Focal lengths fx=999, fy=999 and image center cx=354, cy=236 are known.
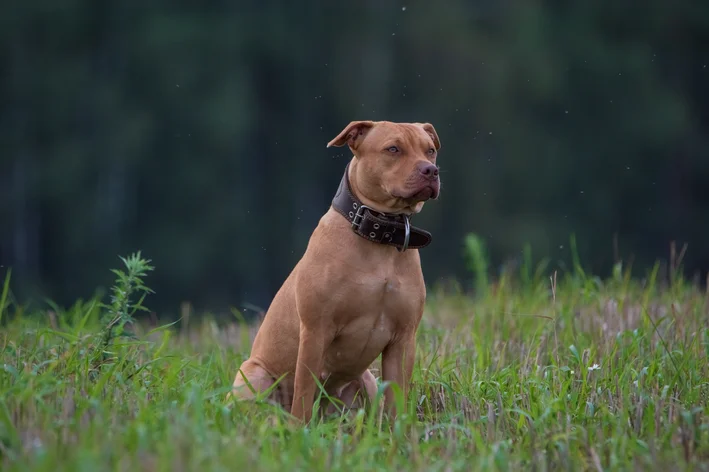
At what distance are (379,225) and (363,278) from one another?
0.27m

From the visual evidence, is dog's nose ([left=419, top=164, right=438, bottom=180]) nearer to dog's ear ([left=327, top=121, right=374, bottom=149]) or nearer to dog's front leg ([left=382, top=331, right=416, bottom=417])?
dog's ear ([left=327, top=121, right=374, bottom=149])

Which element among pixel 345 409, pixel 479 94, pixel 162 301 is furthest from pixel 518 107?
pixel 345 409

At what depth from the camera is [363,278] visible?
4.82 m

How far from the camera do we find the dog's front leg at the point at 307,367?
4.86 meters

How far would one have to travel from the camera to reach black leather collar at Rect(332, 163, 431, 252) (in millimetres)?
4887

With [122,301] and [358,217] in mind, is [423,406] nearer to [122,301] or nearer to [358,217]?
[358,217]

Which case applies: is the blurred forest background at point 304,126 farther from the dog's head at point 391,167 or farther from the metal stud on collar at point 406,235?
the metal stud on collar at point 406,235

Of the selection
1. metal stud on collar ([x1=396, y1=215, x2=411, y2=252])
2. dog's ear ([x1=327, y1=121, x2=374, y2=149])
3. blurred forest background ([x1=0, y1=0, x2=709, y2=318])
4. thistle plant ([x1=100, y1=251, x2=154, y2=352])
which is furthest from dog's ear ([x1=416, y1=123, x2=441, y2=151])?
blurred forest background ([x1=0, y1=0, x2=709, y2=318])

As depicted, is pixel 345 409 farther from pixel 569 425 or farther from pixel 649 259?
pixel 649 259

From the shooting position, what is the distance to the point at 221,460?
11.4 ft

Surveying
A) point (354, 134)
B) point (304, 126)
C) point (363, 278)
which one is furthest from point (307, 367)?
point (304, 126)

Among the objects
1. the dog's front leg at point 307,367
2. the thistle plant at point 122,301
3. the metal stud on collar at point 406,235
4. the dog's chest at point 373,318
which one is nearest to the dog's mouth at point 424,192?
the metal stud on collar at point 406,235

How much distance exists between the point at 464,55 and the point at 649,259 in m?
7.10

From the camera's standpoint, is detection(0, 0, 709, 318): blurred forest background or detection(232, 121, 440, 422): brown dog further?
detection(0, 0, 709, 318): blurred forest background
